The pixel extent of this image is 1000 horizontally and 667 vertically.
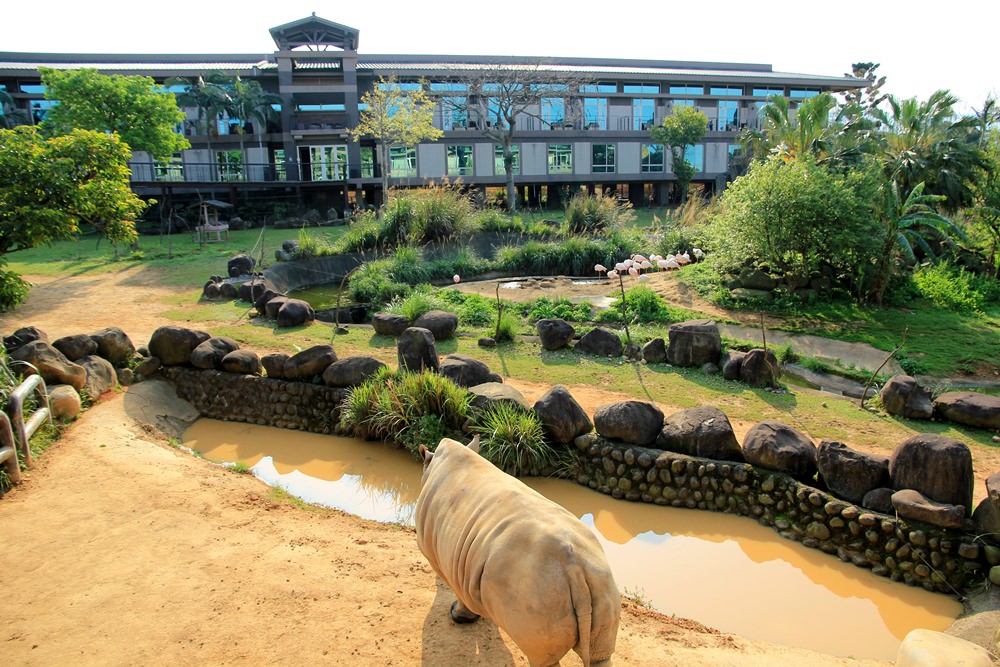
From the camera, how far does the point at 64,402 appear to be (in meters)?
8.48

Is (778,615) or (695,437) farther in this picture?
(695,437)

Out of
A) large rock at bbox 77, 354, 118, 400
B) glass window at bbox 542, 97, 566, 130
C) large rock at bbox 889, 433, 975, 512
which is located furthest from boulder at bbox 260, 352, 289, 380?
glass window at bbox 542, 97, 566, 130

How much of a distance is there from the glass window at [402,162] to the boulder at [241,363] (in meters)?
26.9

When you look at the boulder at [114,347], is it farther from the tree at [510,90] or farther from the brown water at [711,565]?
the tree at [510,90]

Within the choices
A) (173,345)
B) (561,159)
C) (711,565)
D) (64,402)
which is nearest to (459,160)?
(561,159)

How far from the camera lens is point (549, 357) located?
1198 cm

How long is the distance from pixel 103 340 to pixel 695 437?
875 cm

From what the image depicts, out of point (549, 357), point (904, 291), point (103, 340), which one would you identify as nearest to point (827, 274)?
point (904, 291)

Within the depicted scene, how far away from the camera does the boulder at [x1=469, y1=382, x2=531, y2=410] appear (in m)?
8.49

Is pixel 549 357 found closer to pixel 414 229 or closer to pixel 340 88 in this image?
pixel 414 229

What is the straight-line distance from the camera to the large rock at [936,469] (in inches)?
243

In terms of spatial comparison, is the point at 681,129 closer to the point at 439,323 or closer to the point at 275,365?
the point at 439,323

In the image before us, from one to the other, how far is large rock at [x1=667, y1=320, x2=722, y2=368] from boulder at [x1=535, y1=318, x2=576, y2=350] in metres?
1.95

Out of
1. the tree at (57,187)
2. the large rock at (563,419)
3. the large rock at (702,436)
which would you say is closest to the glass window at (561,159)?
the tree at (57,187)
